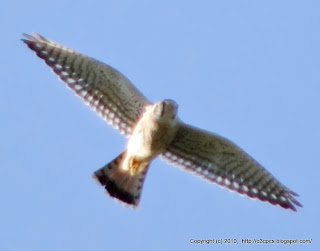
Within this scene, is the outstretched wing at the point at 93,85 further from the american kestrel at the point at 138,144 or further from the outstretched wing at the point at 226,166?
the outstretched wing at the point at 226,166

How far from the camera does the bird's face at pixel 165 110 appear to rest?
46.5ft

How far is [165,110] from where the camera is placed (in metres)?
14.2

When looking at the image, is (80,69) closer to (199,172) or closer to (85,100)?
(85,100)

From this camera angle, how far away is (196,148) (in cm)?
1516

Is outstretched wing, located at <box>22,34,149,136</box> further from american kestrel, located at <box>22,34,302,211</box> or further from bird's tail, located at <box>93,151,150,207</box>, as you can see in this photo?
bird's tail, located at <box>93,151,150,207</box>

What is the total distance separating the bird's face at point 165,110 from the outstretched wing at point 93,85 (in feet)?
1.56

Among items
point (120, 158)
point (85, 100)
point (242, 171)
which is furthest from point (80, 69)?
point (242, 171)

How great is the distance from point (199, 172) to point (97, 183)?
1443mm

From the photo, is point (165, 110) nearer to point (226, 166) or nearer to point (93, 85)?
point (93, 85)

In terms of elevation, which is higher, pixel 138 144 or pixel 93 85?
pixel 93 85

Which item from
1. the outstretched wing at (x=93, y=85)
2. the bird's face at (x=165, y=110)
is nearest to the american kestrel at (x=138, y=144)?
the outstretched wing at (x=93, y=85)

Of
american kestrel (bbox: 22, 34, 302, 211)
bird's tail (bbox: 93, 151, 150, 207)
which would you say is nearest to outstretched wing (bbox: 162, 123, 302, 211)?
american kestrel (bbox: 22, 34, 302, 211)

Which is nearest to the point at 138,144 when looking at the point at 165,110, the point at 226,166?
the point at 165,110

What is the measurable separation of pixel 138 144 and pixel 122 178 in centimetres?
70
